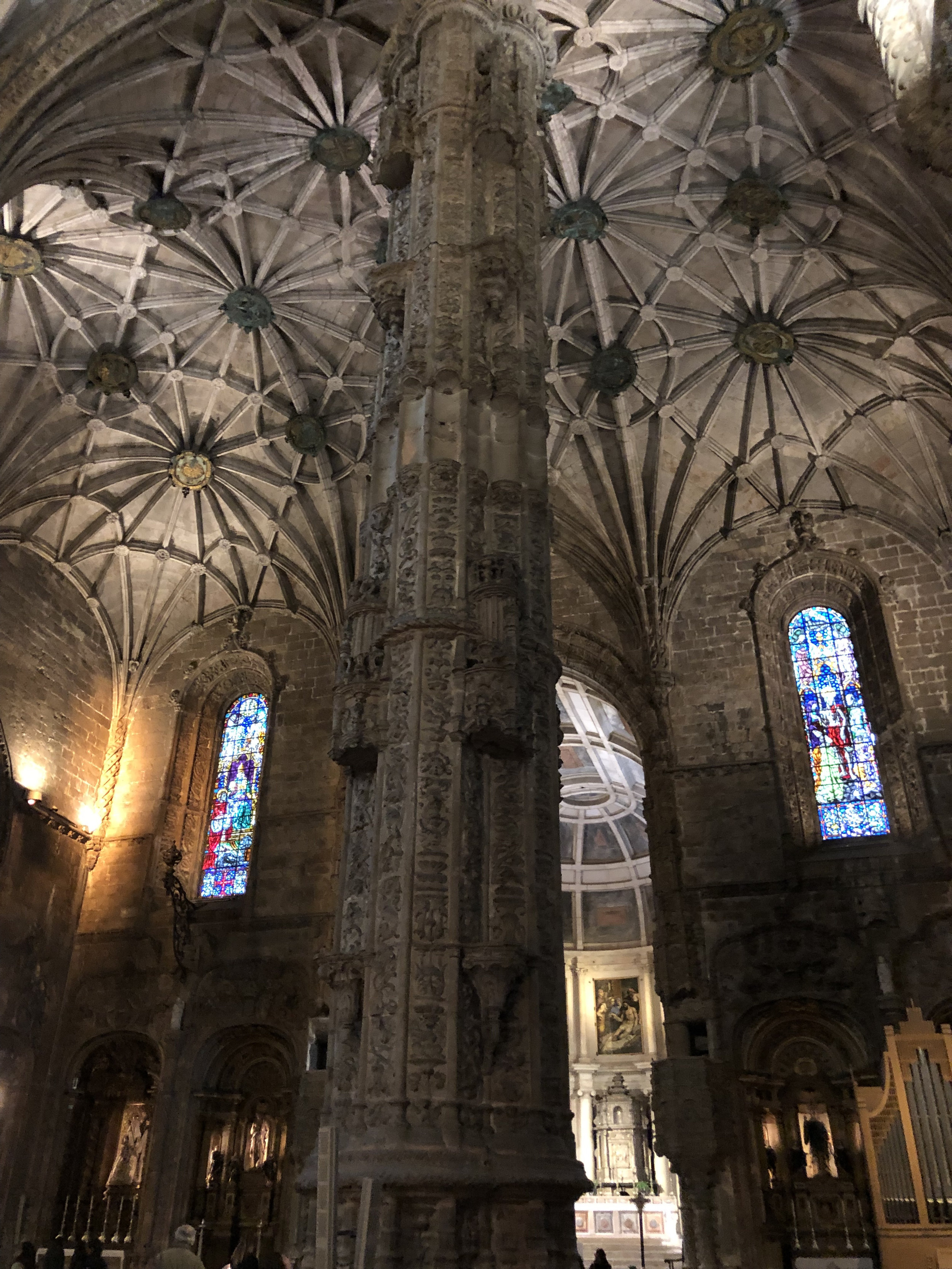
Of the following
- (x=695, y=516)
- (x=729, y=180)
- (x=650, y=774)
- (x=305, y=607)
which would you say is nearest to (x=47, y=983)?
(x=305, y=607)

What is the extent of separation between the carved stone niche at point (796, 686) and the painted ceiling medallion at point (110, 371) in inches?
497

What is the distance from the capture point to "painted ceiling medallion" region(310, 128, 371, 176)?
1574cm

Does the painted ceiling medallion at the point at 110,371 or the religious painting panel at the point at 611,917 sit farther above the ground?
the painted ceiling medallion at the point at 110,371

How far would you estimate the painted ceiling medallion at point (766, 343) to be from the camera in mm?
18703

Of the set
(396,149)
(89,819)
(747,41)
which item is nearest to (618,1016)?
(89,819)

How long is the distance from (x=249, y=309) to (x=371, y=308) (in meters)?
2.24

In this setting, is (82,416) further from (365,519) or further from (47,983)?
(365,519)

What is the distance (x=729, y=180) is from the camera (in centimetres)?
1670

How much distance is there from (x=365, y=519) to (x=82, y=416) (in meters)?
14.7

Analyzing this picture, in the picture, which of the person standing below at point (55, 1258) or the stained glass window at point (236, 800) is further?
the stained glass window at point (236, 800)

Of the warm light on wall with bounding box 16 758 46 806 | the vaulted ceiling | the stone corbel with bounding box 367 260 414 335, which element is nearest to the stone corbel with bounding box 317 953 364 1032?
the stone corbel with bounding box 367 260 414 335

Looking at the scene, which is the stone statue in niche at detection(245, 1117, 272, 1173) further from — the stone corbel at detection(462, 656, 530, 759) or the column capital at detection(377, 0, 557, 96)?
the column capital at detection(377, 0, 557, 96)

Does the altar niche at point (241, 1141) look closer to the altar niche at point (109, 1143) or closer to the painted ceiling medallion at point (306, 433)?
the altar niche at point (109, 1143)

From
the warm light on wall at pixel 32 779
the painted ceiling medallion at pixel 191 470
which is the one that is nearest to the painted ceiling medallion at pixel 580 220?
the painted ceiling medallion at pixel 191 470
